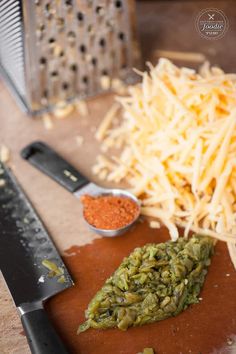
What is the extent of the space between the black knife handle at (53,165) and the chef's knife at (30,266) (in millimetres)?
152

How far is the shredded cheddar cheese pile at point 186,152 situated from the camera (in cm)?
183

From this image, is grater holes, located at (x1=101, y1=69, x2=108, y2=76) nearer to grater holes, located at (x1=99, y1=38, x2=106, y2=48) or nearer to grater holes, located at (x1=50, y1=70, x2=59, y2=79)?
grater holes, located at (x1=99, y1=38, x2=106, y2=48)

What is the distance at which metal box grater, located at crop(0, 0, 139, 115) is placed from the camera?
230cm

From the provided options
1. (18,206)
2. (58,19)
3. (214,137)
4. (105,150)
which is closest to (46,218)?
(18,206)

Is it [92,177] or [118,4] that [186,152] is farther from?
[118,4]

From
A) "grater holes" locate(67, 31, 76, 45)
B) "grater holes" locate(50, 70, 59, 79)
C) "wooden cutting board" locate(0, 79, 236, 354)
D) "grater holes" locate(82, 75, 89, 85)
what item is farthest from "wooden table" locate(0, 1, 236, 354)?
"grater holes" locate(67, 31, 76, 45)

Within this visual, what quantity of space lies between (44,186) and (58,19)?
794 millimetres

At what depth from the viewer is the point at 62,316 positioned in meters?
1.63

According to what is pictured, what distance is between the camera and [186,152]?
1.88m

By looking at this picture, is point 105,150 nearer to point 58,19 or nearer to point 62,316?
point 58,19

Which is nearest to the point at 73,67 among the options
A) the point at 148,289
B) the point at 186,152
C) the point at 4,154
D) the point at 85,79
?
the point at 85,79

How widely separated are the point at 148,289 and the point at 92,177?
0.70m

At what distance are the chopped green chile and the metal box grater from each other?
115 centimetres

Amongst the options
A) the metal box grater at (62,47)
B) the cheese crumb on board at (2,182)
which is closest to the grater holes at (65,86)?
the metal box grater at (62,47)
